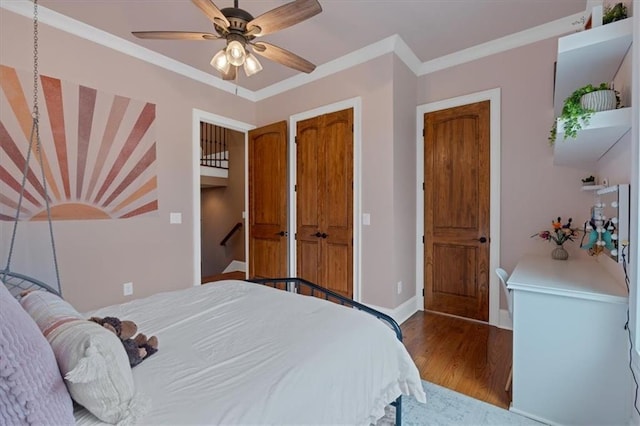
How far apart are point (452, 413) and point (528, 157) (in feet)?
7.85

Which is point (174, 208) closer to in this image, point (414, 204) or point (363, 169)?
point (363, 169)

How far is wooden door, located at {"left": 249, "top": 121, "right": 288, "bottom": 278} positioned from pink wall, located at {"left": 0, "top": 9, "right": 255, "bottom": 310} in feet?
2.21

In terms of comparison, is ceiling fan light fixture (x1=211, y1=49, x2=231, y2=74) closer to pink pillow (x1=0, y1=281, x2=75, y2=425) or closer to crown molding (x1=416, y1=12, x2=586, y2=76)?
pink pillow (x1=0, y1=281, x2=75, y2=425)

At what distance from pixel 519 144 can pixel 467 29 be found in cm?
121

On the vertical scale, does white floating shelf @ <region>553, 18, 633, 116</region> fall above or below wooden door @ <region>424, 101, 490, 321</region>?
above

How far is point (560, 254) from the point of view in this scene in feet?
8.33

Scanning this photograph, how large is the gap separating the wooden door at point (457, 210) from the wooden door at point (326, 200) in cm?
95

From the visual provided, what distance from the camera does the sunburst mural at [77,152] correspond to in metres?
2.39

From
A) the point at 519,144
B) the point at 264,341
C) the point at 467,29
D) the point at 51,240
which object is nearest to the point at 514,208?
the point at 519,144

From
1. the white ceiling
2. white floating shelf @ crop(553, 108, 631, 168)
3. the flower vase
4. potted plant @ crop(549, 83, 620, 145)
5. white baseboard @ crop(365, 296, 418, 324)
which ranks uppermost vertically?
the white ceiling

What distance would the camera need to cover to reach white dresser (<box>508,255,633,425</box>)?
1504mm

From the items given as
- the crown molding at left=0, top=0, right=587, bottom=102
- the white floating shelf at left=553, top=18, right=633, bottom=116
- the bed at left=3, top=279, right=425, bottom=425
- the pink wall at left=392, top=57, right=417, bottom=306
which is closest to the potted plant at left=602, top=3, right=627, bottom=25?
the white floating shelf at left=553, top=18, right=633, bottom=116

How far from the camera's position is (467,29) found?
2.79m

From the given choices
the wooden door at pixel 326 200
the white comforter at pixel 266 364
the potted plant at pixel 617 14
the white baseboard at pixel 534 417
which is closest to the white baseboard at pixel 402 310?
the wooden door at pixel 326 200
